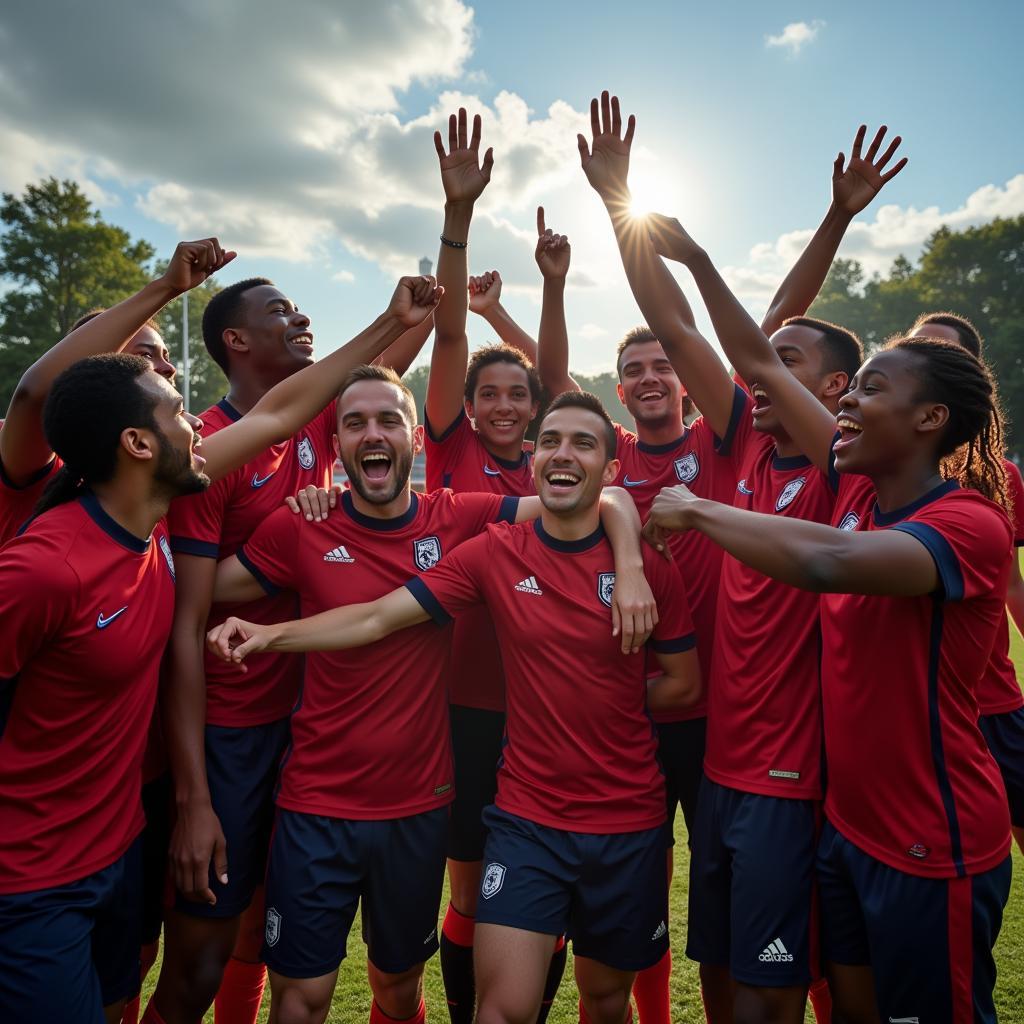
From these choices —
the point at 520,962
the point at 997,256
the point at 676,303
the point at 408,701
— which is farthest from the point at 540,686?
the point at 997,256

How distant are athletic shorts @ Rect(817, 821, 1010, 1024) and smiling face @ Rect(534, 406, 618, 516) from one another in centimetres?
186

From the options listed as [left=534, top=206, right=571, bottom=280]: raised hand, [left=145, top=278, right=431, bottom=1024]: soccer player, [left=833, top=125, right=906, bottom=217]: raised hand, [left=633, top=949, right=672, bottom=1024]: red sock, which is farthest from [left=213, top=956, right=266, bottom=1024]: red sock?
[left=833, top=125, right=906, bottom=217]: raised hand

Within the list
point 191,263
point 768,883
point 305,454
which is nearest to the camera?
point 768,883

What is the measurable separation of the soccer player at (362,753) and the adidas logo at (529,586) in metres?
0.46

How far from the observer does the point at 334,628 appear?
3316mm

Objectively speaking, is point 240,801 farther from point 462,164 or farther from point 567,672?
point 462,164

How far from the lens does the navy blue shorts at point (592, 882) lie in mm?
3119

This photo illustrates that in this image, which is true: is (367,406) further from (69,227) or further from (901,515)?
(69,227)

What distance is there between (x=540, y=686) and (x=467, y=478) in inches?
65.7

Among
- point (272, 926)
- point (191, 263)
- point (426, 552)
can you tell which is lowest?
point (272, 926)

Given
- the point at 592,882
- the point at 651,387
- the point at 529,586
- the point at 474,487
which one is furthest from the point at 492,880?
the point at 651,387

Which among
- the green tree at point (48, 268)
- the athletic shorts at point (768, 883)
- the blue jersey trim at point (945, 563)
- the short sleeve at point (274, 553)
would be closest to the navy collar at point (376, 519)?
the short sleeve at point (274, 553)

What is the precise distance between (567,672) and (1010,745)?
263cm

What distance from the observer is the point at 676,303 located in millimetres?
3838
